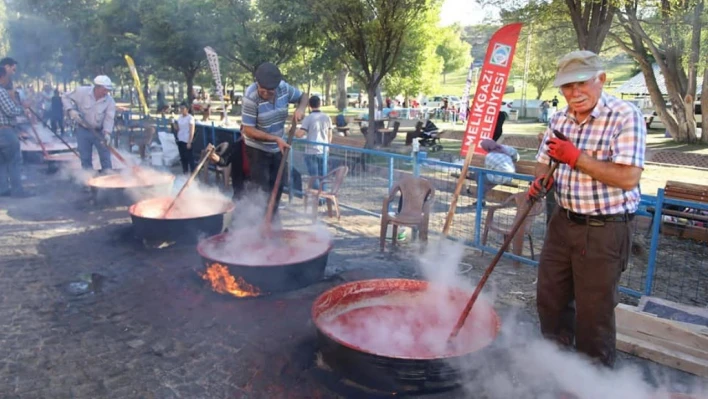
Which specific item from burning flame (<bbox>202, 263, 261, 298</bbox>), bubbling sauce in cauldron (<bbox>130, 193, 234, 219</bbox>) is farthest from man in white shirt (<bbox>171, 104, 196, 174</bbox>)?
burning flame (<bbox>202, 263, 261, 298</bbox>)

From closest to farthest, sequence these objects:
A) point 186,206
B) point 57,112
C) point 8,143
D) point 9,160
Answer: point 186,206, point 8,143, point 9,160, point 57,112

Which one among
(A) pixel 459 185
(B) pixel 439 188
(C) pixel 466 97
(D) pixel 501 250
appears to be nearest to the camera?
(D) pixel 501 250

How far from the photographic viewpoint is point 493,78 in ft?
29.8

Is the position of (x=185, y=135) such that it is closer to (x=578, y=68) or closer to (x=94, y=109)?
(x=94, y=109)

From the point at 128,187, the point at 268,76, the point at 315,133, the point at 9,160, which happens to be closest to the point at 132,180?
the point at 128,187

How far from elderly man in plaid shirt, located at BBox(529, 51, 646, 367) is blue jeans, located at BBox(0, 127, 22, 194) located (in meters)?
9.04

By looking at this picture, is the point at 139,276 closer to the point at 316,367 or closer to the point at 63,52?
the point at 316,367

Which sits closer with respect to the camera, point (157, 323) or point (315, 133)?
point (157, 323)

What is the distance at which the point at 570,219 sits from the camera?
118 inches

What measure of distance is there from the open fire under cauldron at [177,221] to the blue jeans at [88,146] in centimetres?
291

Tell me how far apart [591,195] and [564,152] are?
15.2 inches

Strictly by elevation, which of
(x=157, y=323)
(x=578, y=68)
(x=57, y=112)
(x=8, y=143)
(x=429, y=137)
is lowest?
(x=157, y=323)

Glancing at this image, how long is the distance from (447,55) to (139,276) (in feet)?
201

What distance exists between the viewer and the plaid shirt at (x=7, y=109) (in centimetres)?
828
